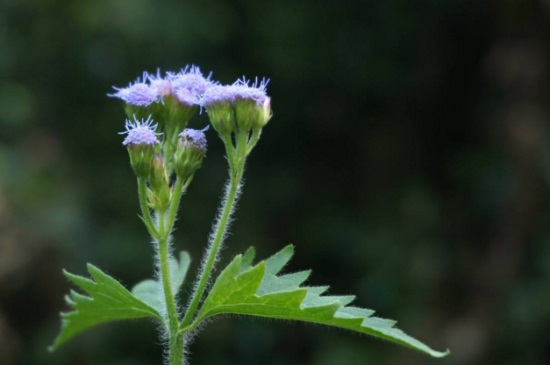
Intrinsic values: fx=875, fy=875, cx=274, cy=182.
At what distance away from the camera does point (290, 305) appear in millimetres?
2127

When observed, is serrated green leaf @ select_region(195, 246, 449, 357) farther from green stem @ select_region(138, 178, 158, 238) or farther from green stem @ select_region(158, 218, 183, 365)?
green stem @ select_region(138, 178, 158, 238)

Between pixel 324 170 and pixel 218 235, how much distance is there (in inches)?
243

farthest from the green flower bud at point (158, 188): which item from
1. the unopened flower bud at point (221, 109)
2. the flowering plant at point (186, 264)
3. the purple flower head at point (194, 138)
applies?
the unopened flower bud at point (221, 109)

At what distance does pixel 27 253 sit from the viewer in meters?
6.98

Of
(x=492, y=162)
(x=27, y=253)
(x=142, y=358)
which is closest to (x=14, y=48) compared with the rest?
(x=27, y=253)

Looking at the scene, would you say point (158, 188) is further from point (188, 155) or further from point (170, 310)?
point (170, 310)

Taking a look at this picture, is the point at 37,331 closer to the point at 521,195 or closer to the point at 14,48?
the point at 14,48

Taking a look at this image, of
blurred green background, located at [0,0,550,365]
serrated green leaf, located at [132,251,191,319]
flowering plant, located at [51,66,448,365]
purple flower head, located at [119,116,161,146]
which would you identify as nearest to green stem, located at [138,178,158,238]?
flowering plant, located at [51,66,448,365]

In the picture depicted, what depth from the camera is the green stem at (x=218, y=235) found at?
2250 millimetres

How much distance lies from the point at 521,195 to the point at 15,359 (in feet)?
14.1

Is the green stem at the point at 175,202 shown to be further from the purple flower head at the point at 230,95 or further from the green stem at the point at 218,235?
the purple flower head at the point at 230,95

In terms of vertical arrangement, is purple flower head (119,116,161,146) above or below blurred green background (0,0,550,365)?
below

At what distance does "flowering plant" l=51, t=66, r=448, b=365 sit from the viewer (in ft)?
7.01

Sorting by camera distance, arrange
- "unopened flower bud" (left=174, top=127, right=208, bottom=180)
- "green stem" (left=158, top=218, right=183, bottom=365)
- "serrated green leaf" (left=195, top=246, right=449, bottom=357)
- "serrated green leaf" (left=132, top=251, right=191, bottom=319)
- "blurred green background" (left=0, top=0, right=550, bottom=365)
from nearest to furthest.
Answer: "serrated green leaf" (left=195, top=246, right=449, bottom=357)
"green stem" (left=158, top=218, right=183, bottom=365)
"unopened flower bud" (left=174, top=127, right=208, bottom=180)
"serrated green leaf" (left=132, top=251, right=191, bottom=319)
"blurred green background" (left=0, top=0, right=550, bottom=365)
